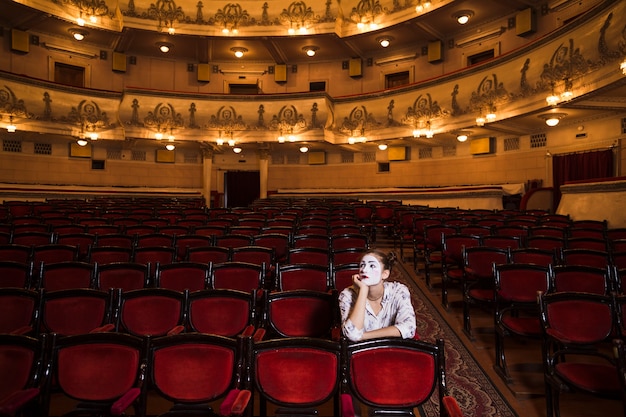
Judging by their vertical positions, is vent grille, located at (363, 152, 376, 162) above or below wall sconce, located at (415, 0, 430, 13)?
below

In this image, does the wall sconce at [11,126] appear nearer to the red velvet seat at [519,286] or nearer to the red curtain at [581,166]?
the red velvet seat at [519,286]

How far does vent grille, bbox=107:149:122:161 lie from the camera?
727 inches

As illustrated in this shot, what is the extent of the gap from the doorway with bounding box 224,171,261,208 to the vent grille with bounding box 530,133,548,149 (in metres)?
11.8

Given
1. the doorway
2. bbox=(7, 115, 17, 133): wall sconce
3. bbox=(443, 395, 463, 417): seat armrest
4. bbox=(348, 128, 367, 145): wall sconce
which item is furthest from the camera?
the doorway

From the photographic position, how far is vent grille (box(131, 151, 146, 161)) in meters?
18.9

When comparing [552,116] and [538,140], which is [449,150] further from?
[552,116]

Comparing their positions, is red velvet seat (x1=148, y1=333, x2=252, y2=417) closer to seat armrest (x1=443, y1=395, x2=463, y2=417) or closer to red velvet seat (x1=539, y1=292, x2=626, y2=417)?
seat armrest (x1=443, y1=395, x2=463, y2=417)

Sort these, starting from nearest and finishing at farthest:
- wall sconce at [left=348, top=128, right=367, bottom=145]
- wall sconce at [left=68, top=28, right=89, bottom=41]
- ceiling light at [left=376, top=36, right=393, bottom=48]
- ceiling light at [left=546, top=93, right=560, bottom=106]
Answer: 1. ceiling light at [left=546, top=93, right=560, bottom=106]
2. wall sconce at [left=348, top=128, right=367, bottom=145]
3. wall sconce at [left=68, top=28, right=89, bottom=41]
4. ceiling light at [left=376, top=36, right=393, bottom=48]

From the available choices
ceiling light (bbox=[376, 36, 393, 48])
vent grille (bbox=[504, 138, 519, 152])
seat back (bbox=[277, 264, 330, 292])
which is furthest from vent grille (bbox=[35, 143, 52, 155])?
vent grille (bbox=[504, 138, 519, 152])

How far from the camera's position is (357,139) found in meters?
16.8

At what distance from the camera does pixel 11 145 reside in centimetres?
1652

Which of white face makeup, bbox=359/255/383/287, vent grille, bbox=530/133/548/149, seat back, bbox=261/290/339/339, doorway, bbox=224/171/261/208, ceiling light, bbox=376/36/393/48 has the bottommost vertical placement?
seat back, bbox=261/290/339/339

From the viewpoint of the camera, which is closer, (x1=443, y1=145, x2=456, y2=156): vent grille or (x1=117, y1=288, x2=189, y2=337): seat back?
(x1=117, y1=288, x2=189, y2=337): seat back

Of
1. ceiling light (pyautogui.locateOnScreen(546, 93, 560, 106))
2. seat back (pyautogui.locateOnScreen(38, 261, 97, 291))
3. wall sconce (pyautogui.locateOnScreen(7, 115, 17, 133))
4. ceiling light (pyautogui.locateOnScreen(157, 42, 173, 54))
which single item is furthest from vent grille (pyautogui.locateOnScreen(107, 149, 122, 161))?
ceiling light (pyautogui.locateOnScreen(546, 93, 560, 106))
